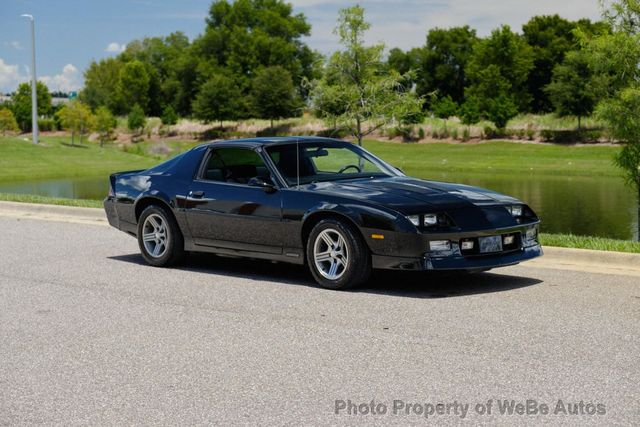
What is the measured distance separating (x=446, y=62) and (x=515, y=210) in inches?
3885

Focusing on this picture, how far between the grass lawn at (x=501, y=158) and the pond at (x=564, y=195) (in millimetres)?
4824

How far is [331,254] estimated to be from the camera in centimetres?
860

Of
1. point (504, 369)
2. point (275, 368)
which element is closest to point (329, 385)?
point (275, 368)

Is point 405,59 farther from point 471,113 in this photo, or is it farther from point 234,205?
point 234,205

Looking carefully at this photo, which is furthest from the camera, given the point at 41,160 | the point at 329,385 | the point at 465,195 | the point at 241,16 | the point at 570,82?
the point at 241,16

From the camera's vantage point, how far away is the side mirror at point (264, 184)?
9131mm

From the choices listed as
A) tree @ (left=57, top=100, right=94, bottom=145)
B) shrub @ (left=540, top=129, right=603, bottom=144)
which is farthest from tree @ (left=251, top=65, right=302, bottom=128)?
shrub @ (left=540, top=129, right=603, bottom=144)

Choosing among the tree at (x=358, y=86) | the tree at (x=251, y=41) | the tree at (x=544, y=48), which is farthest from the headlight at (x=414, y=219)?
the tree at (x=251, y=41)

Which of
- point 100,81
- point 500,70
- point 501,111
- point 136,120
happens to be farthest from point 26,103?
point 501,111

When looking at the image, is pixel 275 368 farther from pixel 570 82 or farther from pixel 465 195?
pixel 570 82

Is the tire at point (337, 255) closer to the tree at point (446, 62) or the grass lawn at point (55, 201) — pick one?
A: the grass lawn at point (55, 201)

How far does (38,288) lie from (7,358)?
2.90 metres

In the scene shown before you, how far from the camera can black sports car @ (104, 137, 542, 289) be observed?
27.0 ft

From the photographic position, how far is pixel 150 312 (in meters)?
7.71
